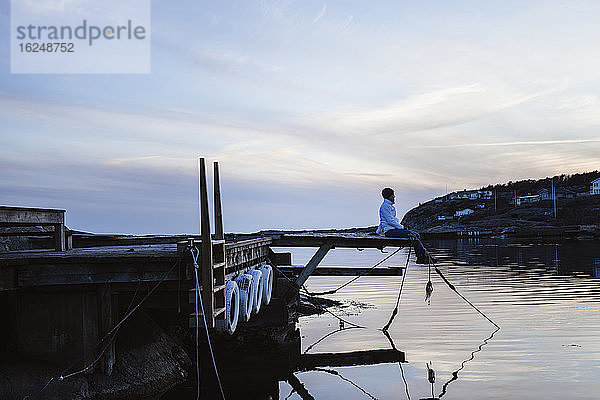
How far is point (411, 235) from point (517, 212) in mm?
138128

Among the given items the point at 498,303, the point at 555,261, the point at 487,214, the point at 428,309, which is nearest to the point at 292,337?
the point at 428,309

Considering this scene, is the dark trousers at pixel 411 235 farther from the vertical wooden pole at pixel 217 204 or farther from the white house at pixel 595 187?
the white house at pixel 595 187

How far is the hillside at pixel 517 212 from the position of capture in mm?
123019

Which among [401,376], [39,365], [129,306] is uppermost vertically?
[129,306]

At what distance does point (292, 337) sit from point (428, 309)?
981cm

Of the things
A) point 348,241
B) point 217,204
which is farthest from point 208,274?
point 348,241

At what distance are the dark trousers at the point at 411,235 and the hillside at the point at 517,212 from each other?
299 ft

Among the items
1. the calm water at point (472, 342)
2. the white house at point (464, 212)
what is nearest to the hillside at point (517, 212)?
the white house at point (464, 212)

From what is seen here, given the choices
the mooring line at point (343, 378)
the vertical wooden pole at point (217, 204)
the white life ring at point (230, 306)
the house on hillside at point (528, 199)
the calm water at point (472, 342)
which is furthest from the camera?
the house on hillside at point (528, 199)

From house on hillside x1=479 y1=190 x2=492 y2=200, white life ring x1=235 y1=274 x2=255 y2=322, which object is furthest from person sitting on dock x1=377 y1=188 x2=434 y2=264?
house on hillside x1=479 y1=190 x2=492 y2=200

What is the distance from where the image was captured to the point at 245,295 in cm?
1278

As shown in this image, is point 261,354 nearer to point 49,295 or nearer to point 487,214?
point 49,295

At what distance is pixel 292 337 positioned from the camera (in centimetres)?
1741

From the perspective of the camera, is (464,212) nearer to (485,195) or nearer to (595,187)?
(485,195)
